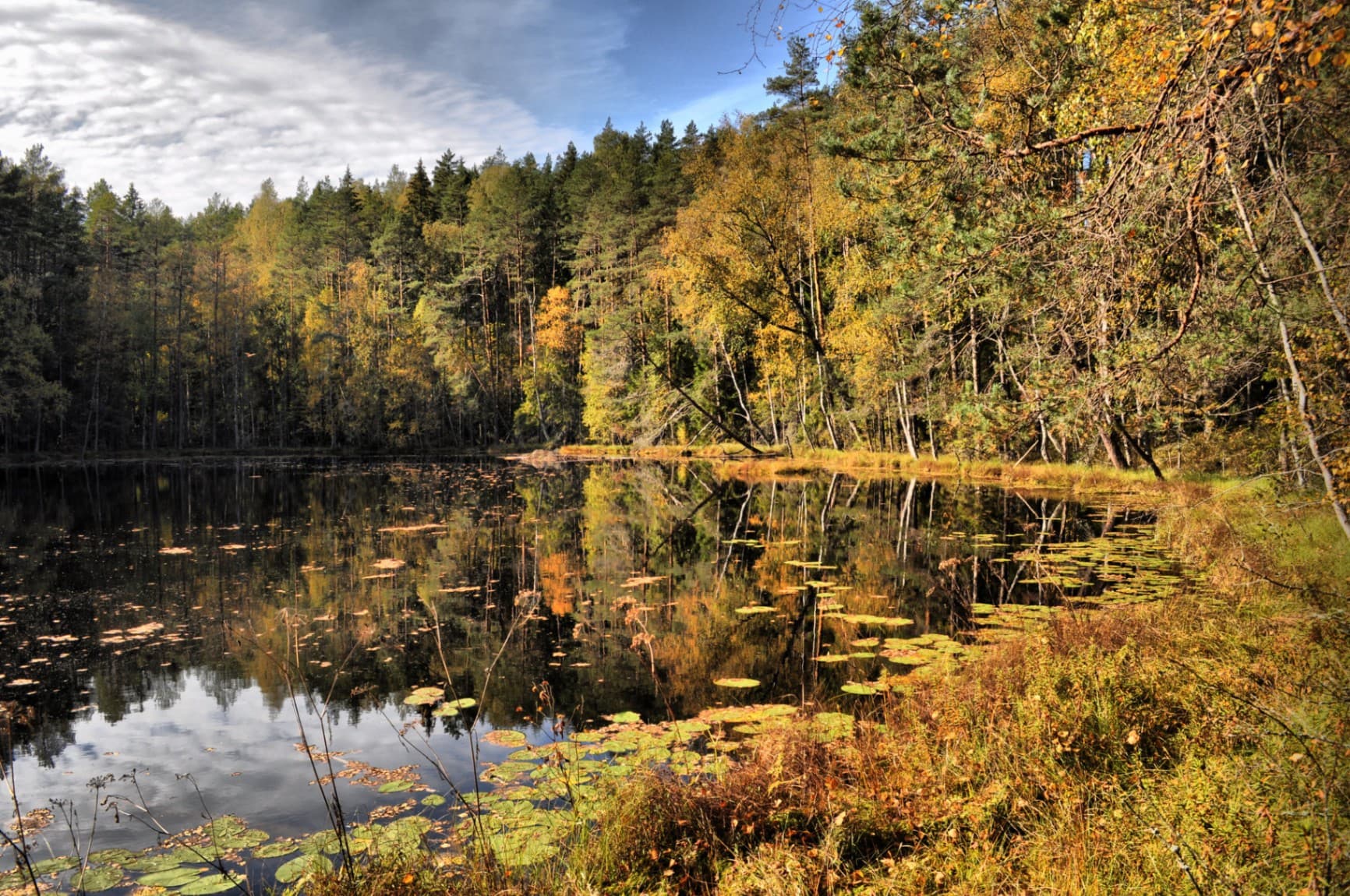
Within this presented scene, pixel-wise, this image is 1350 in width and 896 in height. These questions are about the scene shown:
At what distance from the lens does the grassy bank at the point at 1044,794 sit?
3.15 metres

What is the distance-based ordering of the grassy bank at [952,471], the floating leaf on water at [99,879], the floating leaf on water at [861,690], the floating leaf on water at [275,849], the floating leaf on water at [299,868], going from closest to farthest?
the floating leaf on water at [299,868] → the floating leaf on water at [99,879] → the floating leaf on water at [275,849] → the floating leaf on water at [861,690] → the grassy bank at [952,471]

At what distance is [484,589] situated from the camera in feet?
37.7

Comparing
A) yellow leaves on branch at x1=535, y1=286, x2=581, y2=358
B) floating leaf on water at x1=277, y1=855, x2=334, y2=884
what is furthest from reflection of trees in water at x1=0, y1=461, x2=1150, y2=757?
yellow leaves on branch at x1=535, y1=286, x2=581, y2=358

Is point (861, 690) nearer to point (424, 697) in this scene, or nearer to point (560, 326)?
point (424, 697)

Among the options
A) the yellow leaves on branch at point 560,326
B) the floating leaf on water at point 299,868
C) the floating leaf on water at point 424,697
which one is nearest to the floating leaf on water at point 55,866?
the floating leaf on water at point 299,868

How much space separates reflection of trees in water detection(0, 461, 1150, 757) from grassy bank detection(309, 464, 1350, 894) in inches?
62.7

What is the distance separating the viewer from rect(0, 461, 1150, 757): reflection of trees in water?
7715 millimetres

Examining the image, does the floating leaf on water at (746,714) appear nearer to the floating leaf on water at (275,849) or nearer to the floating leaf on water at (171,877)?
the floating leaf on water at (275,849)

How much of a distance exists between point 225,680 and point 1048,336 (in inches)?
337

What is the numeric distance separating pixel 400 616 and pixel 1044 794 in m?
8.18

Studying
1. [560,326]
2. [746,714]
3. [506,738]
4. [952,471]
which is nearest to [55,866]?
[506,738]

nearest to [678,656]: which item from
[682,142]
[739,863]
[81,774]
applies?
[739,863]

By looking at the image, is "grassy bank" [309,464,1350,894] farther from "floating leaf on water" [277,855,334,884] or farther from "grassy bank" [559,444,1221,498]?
"grassy bank" [559,444,1221,498]

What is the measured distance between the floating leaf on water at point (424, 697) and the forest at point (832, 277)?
5485 millimetres
